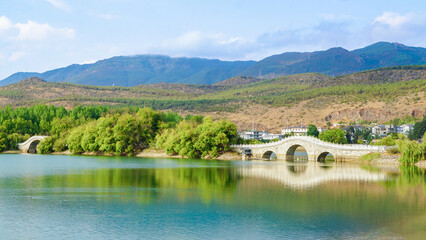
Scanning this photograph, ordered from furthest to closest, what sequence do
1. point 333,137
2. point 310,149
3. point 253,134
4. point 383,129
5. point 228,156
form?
1. point 253,134
2. point 383,129
3. point 333,137
4. point 228,156
5. point 310,149

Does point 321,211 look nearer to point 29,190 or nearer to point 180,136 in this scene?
point 29,190

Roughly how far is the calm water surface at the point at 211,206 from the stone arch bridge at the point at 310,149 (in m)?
16.1

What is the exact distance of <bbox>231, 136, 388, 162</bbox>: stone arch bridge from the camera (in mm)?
60534

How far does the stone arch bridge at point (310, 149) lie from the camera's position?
60.5 metres

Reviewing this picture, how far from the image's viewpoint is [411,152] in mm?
54719

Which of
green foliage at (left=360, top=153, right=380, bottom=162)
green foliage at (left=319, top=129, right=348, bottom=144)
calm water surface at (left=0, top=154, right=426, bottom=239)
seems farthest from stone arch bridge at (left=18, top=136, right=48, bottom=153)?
green foliage at (left=360, top=153, right=380, bottom=162)

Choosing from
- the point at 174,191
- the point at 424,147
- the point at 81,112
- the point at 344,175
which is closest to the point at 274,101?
the point at 81,112

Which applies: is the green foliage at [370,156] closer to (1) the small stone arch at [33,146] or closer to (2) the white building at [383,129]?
(1) the small stone arch at [33,146]

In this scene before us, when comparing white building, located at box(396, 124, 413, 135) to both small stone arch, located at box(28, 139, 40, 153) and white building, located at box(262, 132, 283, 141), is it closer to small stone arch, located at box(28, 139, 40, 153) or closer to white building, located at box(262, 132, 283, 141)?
white building, located at box(262, 132, 283, 141)

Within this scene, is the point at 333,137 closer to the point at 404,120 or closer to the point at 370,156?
the point at 404,120

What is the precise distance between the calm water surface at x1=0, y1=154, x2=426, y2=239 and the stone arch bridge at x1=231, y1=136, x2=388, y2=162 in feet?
52.8

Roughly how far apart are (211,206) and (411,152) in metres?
35.4

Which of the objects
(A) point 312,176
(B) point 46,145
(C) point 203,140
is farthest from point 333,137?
(B) point 46,145

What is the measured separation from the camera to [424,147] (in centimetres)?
5497
